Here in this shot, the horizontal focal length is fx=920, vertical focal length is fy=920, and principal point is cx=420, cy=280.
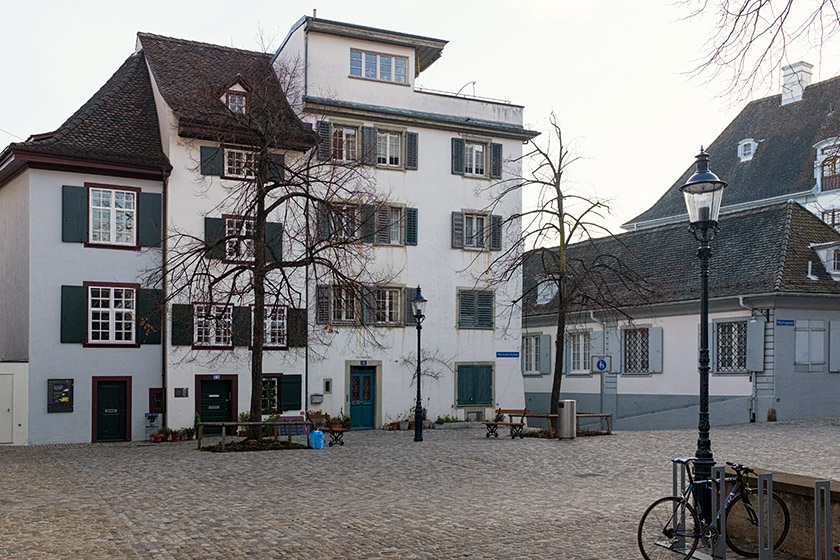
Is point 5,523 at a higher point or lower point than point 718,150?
lower

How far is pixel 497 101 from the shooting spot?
34.8 m

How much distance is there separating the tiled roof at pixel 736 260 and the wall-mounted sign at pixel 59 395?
47.1 ft

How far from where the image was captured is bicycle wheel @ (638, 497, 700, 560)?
9.59 meters

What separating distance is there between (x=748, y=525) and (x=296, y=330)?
68.1ft

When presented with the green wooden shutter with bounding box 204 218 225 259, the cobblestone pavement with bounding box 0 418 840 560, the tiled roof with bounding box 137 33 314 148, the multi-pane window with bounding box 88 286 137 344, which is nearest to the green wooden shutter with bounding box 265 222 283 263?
the green wooden shutter with bounding box 204 218 225 259

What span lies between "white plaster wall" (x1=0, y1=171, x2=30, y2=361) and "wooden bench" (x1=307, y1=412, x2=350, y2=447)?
28.2 ft

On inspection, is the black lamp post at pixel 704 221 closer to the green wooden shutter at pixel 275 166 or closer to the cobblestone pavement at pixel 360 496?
the cobblestone pavement at pixel 360 496

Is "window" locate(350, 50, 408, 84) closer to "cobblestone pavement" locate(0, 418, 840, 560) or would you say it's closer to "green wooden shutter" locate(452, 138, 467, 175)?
"green wooden shutter" locate(452, 138, 467, 175)

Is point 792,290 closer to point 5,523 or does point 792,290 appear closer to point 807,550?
point 807,550

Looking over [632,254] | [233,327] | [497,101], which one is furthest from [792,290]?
[233,327]

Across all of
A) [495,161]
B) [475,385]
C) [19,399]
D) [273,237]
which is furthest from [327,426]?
[495,161]

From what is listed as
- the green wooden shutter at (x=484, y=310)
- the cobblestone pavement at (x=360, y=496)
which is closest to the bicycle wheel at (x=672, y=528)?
the cobblestone pavement at (x=360, y=496)

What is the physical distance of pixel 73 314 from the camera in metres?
26.7

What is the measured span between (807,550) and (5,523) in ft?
32.4
